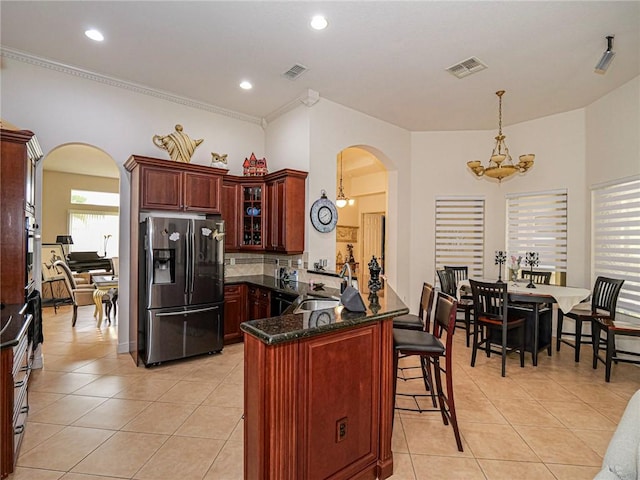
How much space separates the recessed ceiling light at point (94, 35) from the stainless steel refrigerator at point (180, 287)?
1.83m

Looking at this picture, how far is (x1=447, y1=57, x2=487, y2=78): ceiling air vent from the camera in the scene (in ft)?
11.8

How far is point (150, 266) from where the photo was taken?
144 inches

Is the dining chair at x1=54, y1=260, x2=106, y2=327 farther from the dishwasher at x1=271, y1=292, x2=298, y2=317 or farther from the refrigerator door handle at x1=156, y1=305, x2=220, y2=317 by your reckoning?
the dishwasher at x1=271, y1=292, x2=298, y2=317

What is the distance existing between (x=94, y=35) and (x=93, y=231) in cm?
824

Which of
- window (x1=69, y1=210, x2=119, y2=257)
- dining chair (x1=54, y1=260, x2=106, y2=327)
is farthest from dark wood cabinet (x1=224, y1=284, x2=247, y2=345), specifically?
window (x1=69, y1=210, x2=119, y2=257)

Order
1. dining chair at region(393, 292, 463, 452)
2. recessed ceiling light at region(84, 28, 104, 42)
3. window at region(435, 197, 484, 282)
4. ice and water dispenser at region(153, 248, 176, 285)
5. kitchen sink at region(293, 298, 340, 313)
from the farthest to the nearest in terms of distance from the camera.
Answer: window at region(435, 197, 484, 282)
ice and water dispenser at region(153, 248, 176, 285)
recessed ceiling light at region(84, 28, 104, 42)
kitchen sink at region(293, 298, 340, 313)
dining chair at region(393, 292, 463, 452)

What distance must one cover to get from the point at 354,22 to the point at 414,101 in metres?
1.96

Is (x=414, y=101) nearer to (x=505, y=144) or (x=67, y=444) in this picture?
(x=505, y=144)

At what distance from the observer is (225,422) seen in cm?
266

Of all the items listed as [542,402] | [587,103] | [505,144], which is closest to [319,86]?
[505,144]

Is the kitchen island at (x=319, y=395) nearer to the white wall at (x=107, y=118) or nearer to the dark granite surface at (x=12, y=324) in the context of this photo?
the dark granite surface at (x=12, y=324)

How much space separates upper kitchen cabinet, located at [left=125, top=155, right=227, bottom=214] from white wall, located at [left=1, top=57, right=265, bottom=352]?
1.54 ft

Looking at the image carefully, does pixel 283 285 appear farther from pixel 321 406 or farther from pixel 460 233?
pixel 460 233

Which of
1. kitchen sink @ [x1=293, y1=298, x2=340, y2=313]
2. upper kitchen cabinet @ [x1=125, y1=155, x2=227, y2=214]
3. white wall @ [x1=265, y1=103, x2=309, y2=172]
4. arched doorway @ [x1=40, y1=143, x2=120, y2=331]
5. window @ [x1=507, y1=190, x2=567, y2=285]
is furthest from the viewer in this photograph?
arched doorway @ [x1=40, y1=143, x2=120, y2=331]
